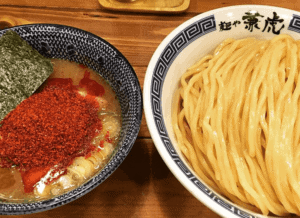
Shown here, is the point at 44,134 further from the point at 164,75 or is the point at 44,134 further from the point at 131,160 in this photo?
the point at 164,75

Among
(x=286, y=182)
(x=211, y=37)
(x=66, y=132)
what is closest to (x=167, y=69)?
(x=211, y=37)

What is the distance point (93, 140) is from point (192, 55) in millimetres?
580

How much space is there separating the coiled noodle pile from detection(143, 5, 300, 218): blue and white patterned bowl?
0.07 m

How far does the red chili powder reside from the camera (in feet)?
3.58

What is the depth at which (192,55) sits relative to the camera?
1.23 metres

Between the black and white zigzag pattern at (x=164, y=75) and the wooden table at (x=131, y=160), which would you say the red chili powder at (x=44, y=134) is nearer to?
the wooden table at (x=131, y=160)

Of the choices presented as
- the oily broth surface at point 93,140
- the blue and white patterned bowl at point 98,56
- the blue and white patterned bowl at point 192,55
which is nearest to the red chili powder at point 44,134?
the oily broth surface at point 93,140

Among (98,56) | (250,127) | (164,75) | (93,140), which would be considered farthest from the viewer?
(98,56)

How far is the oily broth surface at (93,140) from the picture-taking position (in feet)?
3.49

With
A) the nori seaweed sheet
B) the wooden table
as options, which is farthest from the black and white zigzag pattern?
the nori seaweed sheet

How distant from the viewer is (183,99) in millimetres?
1133

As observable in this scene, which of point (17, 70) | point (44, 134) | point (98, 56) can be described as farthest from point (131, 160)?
point (17, 70)

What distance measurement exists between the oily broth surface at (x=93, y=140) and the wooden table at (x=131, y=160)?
0.27 feet

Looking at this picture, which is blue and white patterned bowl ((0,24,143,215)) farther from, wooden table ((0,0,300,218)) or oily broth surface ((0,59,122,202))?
wooden table ((0,0,300,218))
